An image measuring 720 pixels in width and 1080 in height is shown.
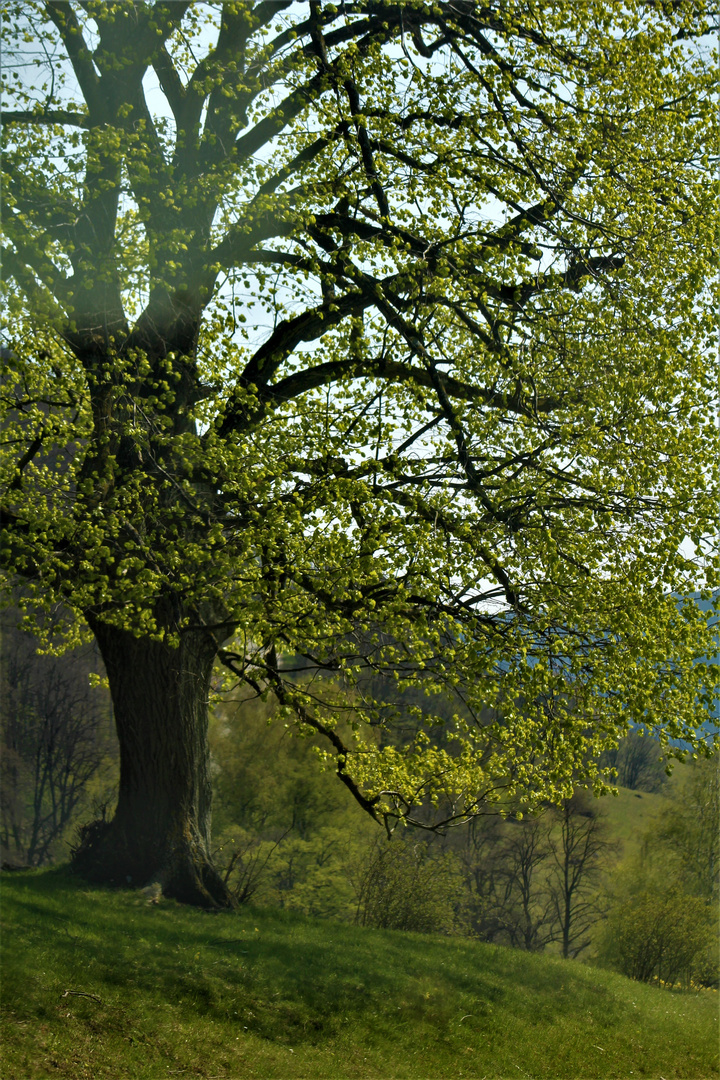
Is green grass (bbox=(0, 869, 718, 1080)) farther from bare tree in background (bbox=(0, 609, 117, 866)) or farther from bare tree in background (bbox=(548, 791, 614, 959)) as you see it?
bare tree in background (bbox=(0, 609, 117, 866))

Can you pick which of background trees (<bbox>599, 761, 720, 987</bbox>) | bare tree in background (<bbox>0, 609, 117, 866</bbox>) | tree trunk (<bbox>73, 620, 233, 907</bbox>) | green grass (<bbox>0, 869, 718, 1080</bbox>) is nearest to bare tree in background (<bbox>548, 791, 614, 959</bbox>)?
background trees (<bbox>599, 761, 720, 987</bbox>)

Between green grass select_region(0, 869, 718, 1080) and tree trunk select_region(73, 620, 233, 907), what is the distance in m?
0.51

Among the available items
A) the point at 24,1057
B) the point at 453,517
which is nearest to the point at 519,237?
the point at 453,517

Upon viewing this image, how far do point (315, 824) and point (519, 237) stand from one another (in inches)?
1058

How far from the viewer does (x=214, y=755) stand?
3262cm

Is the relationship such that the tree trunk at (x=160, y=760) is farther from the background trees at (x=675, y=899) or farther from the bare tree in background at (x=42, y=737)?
the bare tree in background at (x=42, y=737)

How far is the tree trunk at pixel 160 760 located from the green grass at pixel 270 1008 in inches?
20.0

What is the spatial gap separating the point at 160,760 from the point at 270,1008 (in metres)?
3.75

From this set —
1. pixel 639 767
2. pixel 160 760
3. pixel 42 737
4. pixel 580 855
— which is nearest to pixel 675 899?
pixel 580 855

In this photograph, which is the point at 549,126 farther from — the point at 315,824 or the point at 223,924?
the point at 315,824

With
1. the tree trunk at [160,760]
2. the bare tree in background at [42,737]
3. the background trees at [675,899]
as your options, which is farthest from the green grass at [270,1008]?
the bare tree in background at [42,737]

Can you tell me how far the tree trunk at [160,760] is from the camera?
1209 centimetres

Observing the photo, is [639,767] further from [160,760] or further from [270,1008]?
[270,1008]

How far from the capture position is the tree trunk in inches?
476
